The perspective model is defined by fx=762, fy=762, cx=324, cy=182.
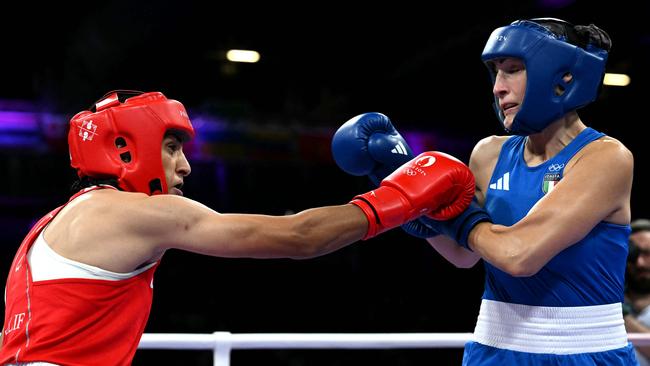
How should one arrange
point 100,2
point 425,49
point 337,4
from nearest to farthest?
point 100,2 < point 337,4 < point 425,49

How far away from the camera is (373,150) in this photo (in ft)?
7.46

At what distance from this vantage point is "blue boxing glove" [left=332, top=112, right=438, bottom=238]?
7.43 feet

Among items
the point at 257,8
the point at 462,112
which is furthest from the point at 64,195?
the point at 462,112

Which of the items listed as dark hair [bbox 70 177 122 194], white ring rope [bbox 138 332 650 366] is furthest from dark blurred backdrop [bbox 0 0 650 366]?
dark hair [bbox 70 177 122 194]

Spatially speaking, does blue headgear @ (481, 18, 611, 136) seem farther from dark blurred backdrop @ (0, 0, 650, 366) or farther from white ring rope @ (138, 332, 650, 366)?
dark blurred backdrop @ (0, 0, 650, 366)

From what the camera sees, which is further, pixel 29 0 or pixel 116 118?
pixel 29 0

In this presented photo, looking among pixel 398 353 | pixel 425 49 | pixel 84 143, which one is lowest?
pixel 398 353

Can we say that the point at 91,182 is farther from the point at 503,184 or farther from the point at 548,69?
the point at 548,69

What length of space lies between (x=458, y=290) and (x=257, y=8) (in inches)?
152

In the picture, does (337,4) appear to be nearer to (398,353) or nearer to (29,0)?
(29,0)

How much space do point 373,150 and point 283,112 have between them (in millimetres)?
6294

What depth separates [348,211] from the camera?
1952 mm

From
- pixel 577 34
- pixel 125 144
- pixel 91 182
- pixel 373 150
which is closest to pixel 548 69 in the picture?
pixel 577 34

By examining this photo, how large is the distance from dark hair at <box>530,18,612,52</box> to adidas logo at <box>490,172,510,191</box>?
39 cm
